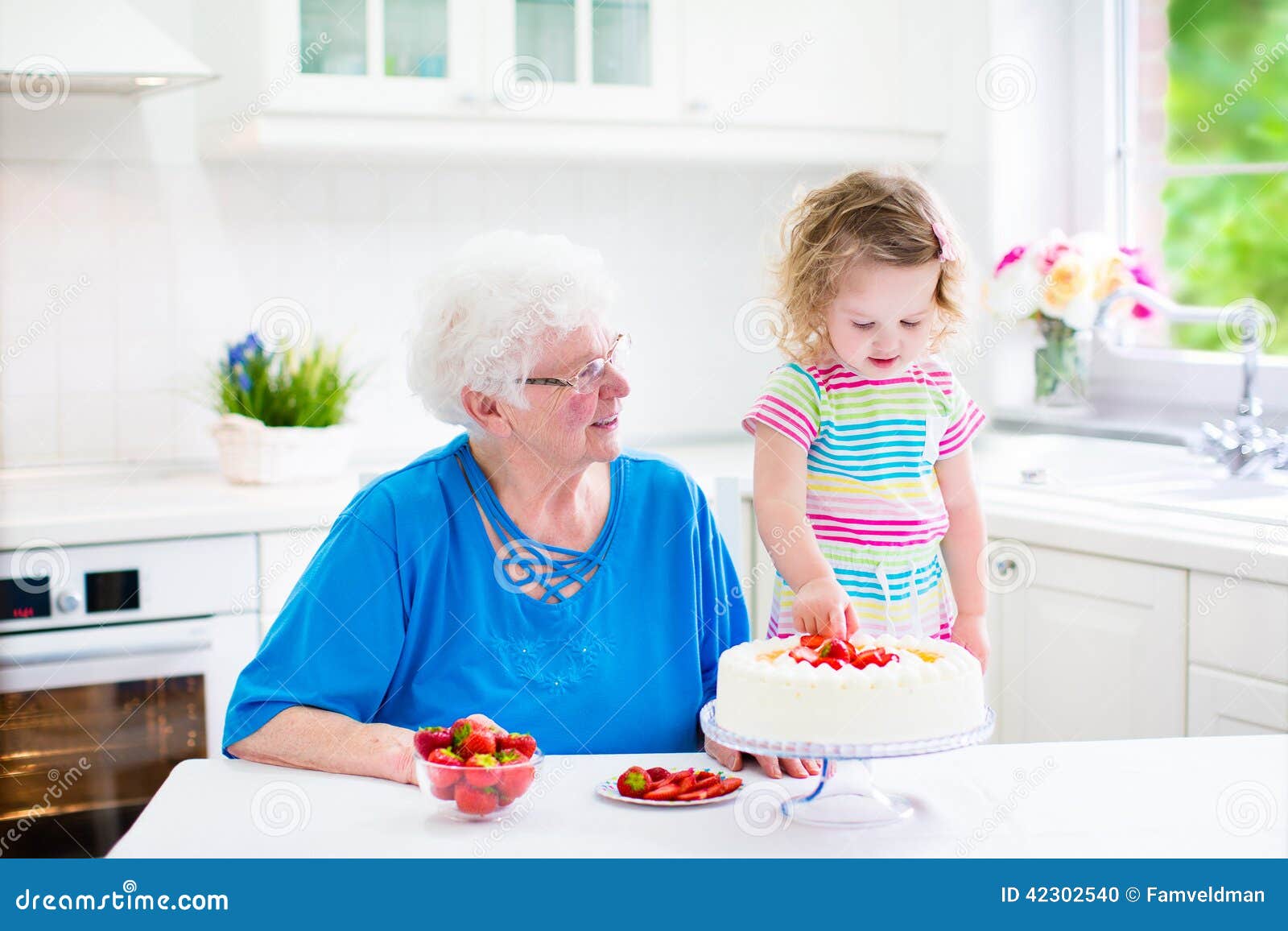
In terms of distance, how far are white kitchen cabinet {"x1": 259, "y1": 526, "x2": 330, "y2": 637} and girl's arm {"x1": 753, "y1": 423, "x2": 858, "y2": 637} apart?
1.02m

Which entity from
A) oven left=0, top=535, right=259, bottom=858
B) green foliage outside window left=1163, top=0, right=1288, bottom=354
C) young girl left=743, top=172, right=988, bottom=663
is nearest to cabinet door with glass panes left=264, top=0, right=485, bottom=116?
oven left=0, top=535, right=259, bottom=858

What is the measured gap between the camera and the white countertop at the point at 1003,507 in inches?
80.0

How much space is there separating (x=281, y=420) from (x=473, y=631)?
1256 mm

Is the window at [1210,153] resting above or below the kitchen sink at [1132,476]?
above

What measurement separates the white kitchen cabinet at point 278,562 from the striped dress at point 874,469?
1.02m

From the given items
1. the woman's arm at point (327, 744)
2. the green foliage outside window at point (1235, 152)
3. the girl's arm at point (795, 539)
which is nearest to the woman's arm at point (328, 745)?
the woman's arm at point (327, 744)

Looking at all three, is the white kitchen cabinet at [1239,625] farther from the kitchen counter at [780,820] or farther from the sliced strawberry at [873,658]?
the sliced strawberry at [873,658]

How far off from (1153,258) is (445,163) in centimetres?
157

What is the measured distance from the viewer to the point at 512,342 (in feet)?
5.17

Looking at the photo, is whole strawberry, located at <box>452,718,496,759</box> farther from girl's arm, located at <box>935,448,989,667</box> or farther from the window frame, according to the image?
the window frame

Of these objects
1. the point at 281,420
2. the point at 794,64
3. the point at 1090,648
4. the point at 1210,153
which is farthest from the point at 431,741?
the point at 1210,153

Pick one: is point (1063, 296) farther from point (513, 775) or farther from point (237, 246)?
point (513, 775)
